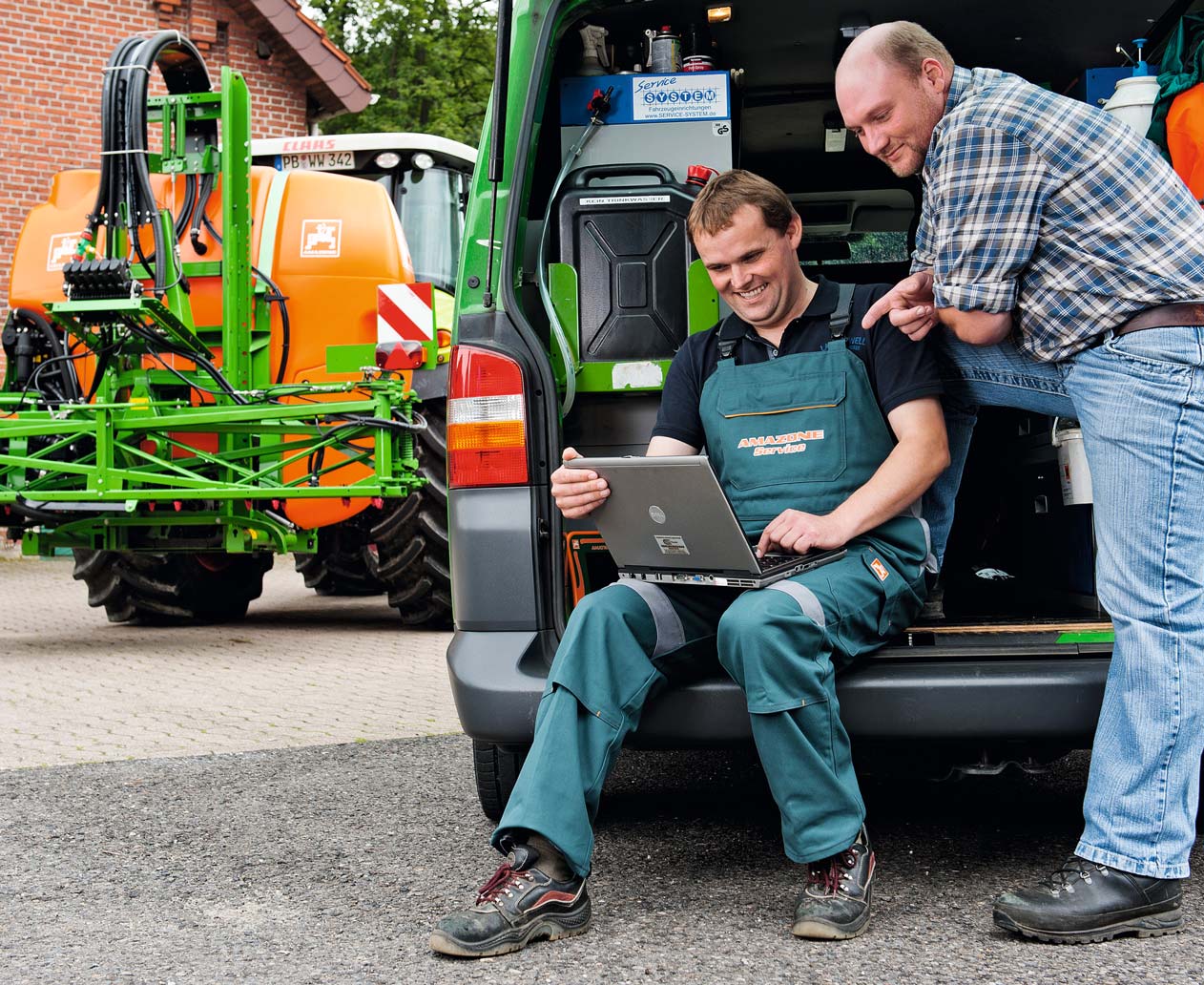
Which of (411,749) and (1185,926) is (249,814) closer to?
(411,749)

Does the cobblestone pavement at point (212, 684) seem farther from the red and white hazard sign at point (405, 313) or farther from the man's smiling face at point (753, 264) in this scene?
the man's smiling face at point (753, 264)

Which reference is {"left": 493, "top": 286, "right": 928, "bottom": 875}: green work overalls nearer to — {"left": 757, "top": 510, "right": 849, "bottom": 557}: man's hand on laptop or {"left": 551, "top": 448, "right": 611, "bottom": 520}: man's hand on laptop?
{"left": 757, "top": 510, "right": 849, "bottom": 557}: man's hand on laptop

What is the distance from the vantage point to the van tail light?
10.8 ft

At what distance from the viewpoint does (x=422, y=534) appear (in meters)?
7.64

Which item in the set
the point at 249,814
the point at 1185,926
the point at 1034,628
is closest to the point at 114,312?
the point at 249,814

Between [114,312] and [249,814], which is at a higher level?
[114,312]

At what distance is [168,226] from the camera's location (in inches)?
283

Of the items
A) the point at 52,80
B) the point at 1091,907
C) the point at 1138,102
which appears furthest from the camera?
the point at 52,80

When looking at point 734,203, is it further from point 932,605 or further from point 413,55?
point 413,55

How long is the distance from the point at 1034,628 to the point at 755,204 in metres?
1.11

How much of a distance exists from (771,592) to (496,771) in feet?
3.34

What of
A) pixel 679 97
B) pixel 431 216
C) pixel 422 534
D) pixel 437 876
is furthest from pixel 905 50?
pixel 431 216

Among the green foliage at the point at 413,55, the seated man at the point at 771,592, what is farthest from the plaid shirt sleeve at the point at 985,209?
the green foliage at the point at 413,55

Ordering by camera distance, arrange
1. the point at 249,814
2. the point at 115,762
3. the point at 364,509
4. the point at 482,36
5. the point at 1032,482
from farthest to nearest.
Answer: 1. the point at 482,36
2. the point at 364,509
3. the point at 115,762
4. the point at 1032,482
5. the point at 249,814
